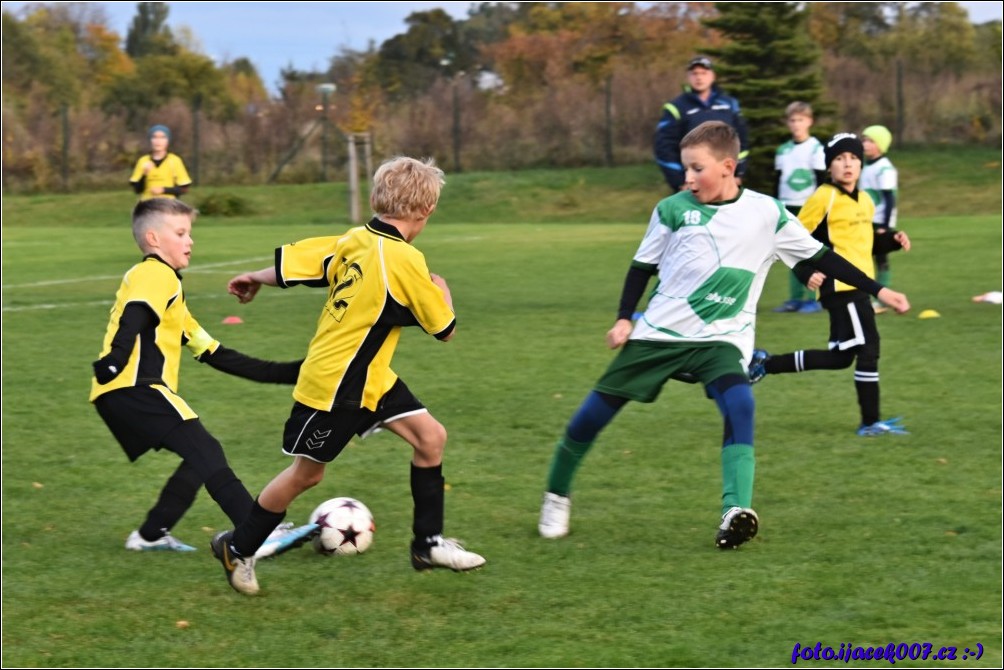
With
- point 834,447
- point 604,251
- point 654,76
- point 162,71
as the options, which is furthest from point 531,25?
point 834,447

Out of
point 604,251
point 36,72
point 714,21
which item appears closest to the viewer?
point 604,251

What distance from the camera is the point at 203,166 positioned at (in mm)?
41188

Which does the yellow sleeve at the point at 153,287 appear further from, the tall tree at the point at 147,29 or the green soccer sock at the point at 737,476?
the tall tree at the point at 147,29

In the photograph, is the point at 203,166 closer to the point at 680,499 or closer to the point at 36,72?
the point at 36,72

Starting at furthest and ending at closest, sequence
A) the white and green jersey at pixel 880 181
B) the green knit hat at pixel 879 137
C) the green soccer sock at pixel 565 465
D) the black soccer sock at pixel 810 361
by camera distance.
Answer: the white and green jersey at pixel 880 181
the green knit hat at pixel 879 137
the black soccer sock at pixel 810 361
the green soccer sock at pixel 565 465

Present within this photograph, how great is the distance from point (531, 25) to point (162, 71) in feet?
62.3

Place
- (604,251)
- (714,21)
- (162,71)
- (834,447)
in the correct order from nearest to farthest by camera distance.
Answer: (834,447), (604,251), (714,21), (162,71)

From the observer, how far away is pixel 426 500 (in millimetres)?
5316

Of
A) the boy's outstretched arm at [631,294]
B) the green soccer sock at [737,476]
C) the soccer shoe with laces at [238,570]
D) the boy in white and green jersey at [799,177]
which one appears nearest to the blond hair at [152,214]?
the soccer shoe with laces at [238,570]

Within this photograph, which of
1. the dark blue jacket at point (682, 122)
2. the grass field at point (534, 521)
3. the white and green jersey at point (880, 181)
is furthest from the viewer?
the white and green jersey at point (880, 181)

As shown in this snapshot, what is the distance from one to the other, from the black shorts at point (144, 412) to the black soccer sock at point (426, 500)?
91 centimetres

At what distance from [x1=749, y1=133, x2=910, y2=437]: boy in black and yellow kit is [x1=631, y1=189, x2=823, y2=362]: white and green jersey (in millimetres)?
1721

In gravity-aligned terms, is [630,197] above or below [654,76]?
below

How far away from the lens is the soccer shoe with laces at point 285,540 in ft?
18.4
